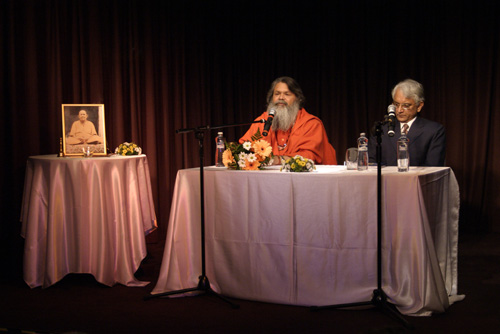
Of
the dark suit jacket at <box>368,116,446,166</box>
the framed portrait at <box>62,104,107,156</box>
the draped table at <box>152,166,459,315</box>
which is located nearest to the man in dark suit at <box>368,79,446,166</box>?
the dark suit jacket at <box>368,116,446,166</box>

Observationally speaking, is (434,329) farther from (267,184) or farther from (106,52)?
(106,52)

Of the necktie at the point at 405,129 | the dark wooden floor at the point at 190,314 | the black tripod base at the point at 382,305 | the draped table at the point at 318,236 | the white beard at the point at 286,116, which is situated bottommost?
the dark wooden floor at the point at 190,314

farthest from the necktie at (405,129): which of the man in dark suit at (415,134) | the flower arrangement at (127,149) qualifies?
the flower arrangement at (127,149)

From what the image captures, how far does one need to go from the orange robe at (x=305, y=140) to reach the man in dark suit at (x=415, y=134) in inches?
20.2

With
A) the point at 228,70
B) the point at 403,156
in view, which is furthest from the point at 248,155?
the point at 228,70

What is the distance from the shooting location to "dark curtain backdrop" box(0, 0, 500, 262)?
4.88 metres

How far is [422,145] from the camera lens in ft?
14.3

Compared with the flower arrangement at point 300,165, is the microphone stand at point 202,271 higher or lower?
lower

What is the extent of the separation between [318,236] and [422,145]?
5.26 ft

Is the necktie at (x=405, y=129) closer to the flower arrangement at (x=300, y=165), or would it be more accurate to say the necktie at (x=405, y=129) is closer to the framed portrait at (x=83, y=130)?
the flower arrangement at (x=300, y=165)

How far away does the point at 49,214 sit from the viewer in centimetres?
399

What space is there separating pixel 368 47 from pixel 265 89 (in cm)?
166

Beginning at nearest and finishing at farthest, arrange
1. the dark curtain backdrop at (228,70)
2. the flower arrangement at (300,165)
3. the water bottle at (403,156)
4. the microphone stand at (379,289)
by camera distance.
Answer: the microphone stand at (379,289) < the water bottle at (403,156) < the flower arrangement at (300,165) < the dark curtain backdrop at (228,70)

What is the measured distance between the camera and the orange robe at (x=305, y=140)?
467cm
